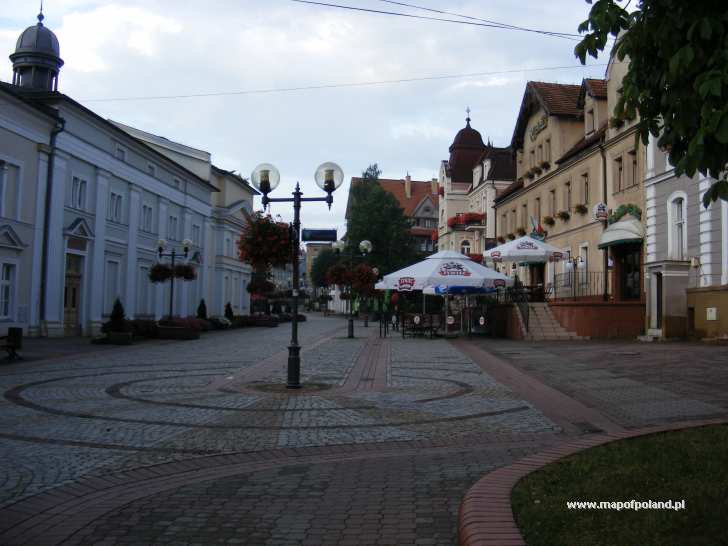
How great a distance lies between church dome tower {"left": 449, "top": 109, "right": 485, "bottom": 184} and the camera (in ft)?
213

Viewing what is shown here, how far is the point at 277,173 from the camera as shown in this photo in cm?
1229

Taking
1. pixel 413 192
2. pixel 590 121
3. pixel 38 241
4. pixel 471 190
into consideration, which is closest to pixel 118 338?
Answer: pixel 38 241

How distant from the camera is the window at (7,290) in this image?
25.8 meters

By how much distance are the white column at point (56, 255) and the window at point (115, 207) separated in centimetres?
503

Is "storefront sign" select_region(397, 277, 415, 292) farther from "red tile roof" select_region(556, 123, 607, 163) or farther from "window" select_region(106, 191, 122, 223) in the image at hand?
"window" select_region(106, 191, 122, 223)

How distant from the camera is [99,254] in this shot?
32688 mm

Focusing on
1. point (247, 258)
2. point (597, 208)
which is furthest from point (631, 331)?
point (247, 258)

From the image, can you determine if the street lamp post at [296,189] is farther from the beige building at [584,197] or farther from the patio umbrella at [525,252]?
the patio umbrella at [525,252]

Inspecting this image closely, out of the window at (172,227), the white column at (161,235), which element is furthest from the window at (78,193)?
the window at (172,227)

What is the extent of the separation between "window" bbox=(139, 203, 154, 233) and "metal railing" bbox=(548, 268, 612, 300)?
72.1 ft

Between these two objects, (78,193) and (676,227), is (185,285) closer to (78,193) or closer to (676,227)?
(78,193)

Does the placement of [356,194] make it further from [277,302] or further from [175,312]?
[175,312]

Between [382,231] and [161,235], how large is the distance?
30034 millimetres

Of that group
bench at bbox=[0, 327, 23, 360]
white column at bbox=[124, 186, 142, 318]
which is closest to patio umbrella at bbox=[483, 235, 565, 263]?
bench at bbox=[0, 327, 23, 360]
